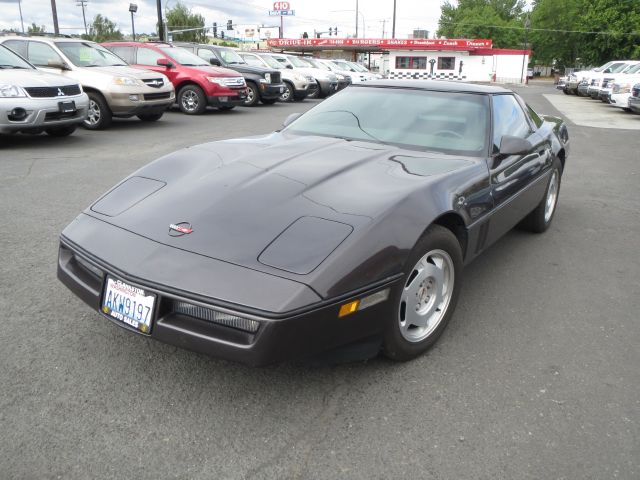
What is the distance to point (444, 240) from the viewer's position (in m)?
2.65

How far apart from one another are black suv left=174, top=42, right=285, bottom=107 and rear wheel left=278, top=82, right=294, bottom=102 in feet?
4.53

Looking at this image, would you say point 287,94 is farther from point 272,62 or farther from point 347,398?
point 347,398

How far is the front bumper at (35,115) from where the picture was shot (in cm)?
755

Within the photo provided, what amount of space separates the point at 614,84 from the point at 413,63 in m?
31.2

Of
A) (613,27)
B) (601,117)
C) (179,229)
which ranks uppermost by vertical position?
(613,27)

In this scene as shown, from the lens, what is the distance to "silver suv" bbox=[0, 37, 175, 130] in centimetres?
988

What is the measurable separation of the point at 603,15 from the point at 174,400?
158 feet

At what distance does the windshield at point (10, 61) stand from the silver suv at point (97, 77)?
3.92 feet

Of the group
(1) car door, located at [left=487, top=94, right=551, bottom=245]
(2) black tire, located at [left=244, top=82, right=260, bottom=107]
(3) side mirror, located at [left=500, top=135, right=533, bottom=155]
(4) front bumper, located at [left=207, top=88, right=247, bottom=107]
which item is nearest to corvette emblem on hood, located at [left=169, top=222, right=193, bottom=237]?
(1) car door, located at [left=487, top=94, right=551, bottom=245]

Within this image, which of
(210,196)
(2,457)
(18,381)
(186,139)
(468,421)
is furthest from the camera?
(186,139)

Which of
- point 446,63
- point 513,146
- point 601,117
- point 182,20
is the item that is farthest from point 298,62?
point 182,20

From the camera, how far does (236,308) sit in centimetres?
200

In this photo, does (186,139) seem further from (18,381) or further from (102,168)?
(18,381)

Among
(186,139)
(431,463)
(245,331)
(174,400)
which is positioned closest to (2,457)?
(174,400)
